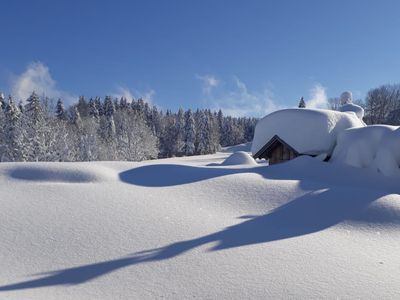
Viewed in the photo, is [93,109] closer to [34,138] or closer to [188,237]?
[34,138]

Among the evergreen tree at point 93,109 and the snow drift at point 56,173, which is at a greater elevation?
the evergreen tree at point 93,109

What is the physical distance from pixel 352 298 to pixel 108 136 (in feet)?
160

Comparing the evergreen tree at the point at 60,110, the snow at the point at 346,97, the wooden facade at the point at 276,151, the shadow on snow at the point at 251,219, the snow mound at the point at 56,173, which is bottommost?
the shadow on snow at the point at 251,219

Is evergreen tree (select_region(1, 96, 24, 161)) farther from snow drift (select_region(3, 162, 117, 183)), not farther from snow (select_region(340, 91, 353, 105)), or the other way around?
snow (select_region(340, 91, 353, 105))

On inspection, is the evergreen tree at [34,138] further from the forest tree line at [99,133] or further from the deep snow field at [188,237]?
the deep snow field at [188,237]

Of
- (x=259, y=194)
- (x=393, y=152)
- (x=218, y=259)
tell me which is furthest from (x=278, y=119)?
(x=218, y=259)

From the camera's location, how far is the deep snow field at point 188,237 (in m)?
4.29

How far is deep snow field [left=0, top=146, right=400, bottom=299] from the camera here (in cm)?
429

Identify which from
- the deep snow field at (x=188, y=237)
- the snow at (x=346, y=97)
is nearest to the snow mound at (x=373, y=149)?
the deep snow field at (x=188, y=237)

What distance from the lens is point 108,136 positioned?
49.0 meters

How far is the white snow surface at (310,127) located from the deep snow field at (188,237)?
5.69 meters

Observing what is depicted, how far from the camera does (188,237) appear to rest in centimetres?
599

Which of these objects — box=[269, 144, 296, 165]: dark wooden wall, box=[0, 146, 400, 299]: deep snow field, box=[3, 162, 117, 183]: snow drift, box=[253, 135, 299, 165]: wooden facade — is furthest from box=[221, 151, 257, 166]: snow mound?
box=[3, 162, 117, 183]: snow drift

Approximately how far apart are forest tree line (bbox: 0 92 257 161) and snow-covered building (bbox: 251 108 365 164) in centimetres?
2451
